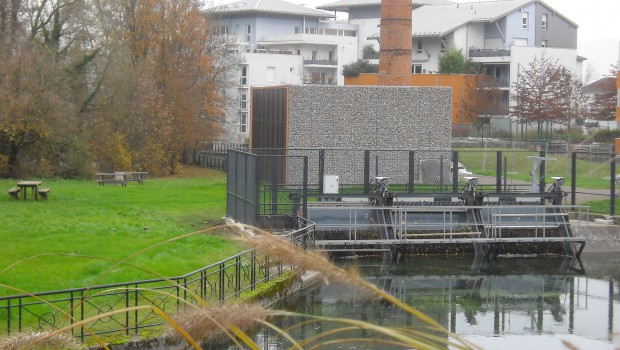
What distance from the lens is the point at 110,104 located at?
1668 inches

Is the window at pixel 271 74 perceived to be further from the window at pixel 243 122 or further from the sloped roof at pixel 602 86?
the sloped roof at pixel 602 86

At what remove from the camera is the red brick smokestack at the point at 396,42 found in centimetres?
4069

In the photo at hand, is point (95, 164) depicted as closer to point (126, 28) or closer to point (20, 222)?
point (126, 28)

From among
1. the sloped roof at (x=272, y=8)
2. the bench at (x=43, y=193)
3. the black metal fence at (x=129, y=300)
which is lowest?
the black metal fence at (x=129, y=300)

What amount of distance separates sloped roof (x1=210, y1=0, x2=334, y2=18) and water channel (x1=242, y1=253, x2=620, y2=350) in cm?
6264

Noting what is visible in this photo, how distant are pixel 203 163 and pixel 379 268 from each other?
31.8 meters

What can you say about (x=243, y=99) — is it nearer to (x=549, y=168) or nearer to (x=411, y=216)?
(x=549, y=168)

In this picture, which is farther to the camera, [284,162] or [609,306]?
[284,162]

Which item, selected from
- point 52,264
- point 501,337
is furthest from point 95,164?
point 501,337

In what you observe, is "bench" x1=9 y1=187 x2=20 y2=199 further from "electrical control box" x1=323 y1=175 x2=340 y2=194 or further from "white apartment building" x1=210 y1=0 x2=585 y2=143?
"white apartment building" x1=210 y1=0 x2=585 y2=143

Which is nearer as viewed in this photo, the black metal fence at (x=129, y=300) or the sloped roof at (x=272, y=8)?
the black metal fence at (x=129, y=300)

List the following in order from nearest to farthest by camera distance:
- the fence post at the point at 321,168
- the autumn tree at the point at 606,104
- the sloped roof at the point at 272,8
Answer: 1. the fence post at the point at 321,168
2. the autumn tree at the point at 606,104
3. the sloped roof at the point at 272,8

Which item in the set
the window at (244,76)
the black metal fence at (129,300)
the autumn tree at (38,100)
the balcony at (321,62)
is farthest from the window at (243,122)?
the black metal fence at (129,300)

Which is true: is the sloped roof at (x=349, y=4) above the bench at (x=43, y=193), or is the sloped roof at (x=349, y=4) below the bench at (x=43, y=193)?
above
